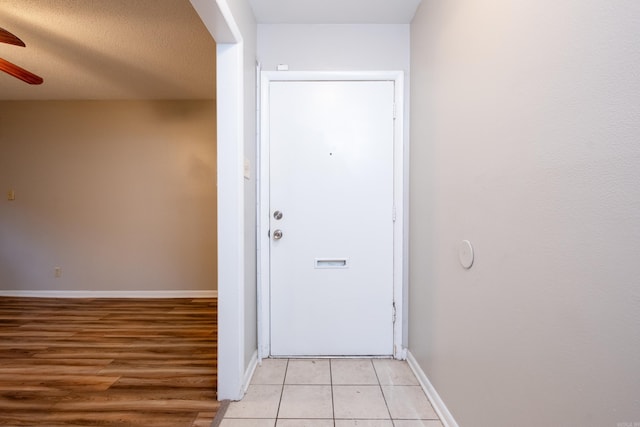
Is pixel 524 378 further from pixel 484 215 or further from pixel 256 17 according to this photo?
pixel 256 17

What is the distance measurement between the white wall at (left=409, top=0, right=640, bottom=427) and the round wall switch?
0.03 meters

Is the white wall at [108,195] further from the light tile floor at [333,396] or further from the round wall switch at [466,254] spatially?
the round wall switch at [466,254]

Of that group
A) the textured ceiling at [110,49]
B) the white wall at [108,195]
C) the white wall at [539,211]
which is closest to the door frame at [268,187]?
the white wall at [539,211]

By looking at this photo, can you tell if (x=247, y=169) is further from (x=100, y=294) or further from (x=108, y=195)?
(x=100, y=294)

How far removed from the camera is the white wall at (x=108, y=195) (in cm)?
340

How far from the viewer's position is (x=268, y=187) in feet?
6.49

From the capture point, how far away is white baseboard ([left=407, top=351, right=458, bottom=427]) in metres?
1.38

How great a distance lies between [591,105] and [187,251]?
3668 millimetres

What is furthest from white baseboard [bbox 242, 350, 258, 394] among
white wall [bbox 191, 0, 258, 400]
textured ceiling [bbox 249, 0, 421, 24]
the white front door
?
textured ceiling [bbox 249, 0, 421, 24]

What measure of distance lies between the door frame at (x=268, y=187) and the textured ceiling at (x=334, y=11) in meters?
0.35

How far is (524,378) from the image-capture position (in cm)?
90

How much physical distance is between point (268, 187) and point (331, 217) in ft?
1.63

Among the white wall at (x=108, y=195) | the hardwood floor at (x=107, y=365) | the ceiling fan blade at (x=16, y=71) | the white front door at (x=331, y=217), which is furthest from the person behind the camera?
the white wall at (x=108, y=195)

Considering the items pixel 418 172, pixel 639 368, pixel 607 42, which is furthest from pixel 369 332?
pixel 607 42
